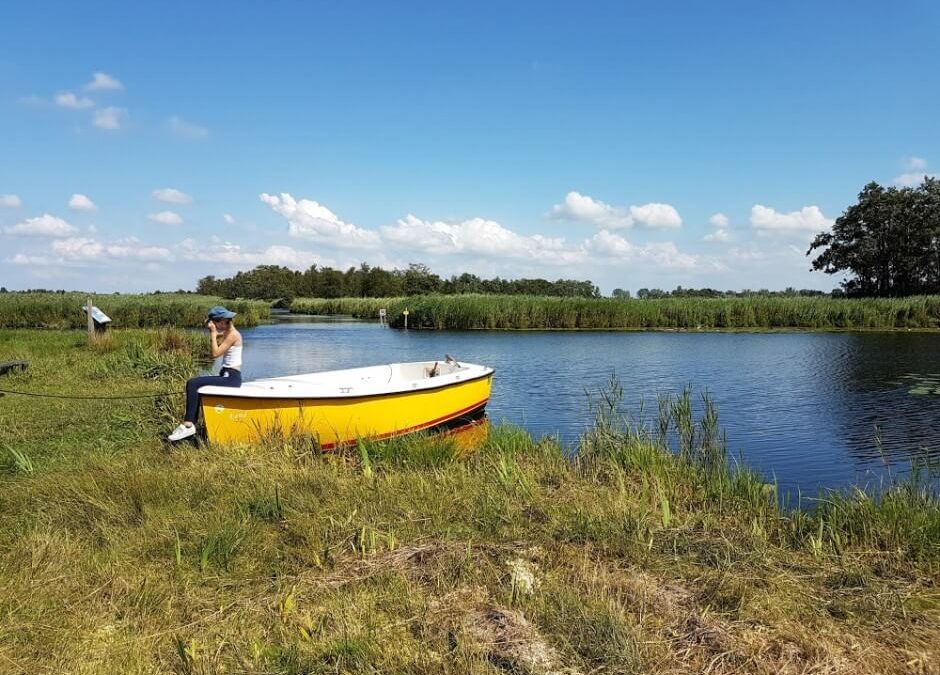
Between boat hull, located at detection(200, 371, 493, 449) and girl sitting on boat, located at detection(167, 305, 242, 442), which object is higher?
girl sitting on boat, located at detection(167, 305, 242, 442)

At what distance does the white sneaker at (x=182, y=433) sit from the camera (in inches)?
298

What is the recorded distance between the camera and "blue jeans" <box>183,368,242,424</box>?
7.85m

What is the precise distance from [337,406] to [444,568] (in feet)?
15.0

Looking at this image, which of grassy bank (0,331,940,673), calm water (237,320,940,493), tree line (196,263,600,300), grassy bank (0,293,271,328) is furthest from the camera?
tree line (196,263,600,300)

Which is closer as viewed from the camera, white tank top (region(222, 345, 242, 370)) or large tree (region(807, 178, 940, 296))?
white tank top (region(222, 345, 242, 370))

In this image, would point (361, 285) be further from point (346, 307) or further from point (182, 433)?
point (182, 433)

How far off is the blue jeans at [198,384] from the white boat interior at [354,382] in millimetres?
166

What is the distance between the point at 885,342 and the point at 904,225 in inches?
1151

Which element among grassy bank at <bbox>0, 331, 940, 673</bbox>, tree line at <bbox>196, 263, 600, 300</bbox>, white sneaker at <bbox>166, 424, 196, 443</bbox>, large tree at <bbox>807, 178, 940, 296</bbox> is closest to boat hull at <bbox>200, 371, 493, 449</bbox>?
white sneaker at <bbox>166, 424, 196, 443</bbox>

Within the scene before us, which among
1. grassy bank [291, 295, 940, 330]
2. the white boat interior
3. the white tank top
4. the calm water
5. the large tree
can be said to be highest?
the large tree

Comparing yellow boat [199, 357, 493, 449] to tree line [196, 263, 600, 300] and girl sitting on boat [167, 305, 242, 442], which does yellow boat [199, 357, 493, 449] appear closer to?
girl sitting on boat [167, 305, 242, 442]

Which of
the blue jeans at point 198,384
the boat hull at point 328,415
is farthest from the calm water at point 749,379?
the blue jeans at point 198,384

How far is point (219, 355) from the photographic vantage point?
8078 mm

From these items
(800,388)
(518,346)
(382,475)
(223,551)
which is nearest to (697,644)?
(223,551)
